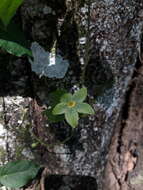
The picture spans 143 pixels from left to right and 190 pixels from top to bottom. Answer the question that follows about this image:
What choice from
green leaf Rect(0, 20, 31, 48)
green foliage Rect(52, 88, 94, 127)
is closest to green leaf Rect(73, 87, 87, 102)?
green foliage Rect(52, 88, 94, 127)

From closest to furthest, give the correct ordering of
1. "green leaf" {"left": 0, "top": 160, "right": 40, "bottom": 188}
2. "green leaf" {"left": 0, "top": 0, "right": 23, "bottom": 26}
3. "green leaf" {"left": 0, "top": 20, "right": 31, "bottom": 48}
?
"green leaf" {"left": 0, "top": 0, "right": 23, "bottom": 26} < "green leaf" {"left": 0, "top": 20, "right": 31, "bottom": 48} < "green leaf" {"left": 0, "top": 160, "right": 40, "bottom": 188}

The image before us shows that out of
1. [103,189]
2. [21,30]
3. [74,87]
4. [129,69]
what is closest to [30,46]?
[21,30]

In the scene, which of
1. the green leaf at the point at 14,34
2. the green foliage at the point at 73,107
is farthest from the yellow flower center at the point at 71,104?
the green leaf at the point at 14,34

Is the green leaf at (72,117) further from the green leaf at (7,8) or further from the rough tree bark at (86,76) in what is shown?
the green leaf at (7,8)

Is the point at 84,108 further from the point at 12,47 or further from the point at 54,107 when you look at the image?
the point at 12,47

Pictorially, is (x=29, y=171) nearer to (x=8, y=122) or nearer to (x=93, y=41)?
(x=8, y=122)

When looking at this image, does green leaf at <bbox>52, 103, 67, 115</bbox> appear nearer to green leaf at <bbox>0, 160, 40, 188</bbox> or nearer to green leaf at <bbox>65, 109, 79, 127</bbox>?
green leaf at <bbox>65, 109, 79, 127</bbox>
